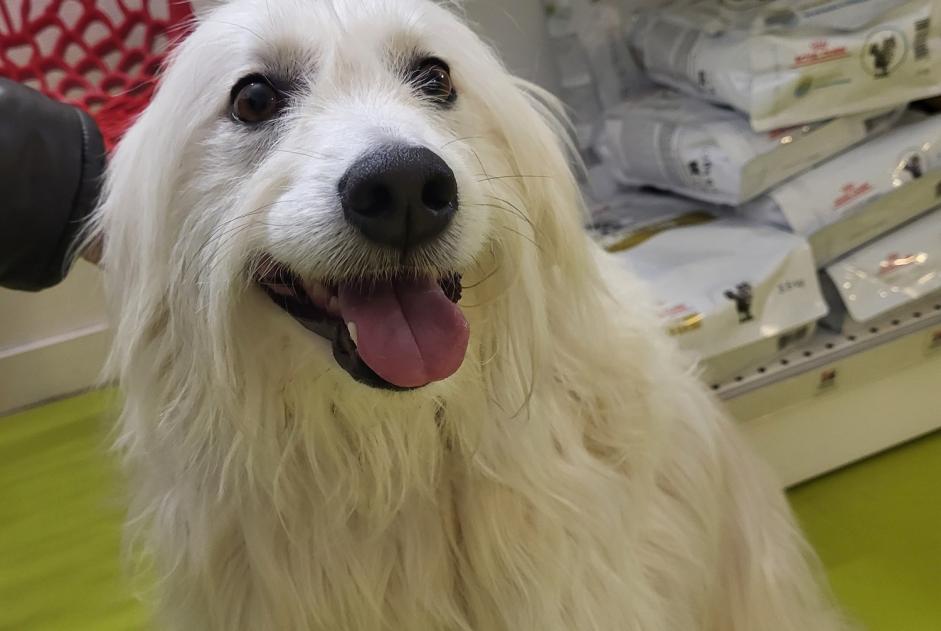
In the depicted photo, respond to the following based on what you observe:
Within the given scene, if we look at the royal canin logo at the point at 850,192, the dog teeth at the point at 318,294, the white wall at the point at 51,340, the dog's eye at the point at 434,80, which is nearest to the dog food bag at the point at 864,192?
the royal canin logo at the point at 850,192

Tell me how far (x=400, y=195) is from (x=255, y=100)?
172 millimetres

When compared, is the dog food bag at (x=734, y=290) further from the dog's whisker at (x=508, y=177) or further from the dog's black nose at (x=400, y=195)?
the dog's black nose at (x=400, y=195)

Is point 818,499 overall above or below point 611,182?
below

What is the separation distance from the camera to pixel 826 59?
44.4 inches

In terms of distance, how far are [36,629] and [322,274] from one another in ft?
3.17

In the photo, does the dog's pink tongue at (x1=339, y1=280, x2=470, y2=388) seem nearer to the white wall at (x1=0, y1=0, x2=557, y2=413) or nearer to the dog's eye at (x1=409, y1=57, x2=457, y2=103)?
the dog's eye at (x1=409, y1=57, x2=457, y2=103)

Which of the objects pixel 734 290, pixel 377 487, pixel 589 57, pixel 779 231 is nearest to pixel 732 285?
pixel 734 290

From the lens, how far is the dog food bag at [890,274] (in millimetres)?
1176

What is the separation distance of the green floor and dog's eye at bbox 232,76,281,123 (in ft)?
1.57

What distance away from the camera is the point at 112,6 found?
1.34m

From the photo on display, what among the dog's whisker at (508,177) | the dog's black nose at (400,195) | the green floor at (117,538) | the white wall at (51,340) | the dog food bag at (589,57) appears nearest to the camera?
the dog's black nose at (400,195)

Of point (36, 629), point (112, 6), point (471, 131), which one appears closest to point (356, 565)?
point (471, 131)

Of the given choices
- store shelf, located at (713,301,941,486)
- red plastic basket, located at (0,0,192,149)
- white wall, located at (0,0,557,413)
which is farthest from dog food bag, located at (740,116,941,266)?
white wall, located at (0,0,557,413)

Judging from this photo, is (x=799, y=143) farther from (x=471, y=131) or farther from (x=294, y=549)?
(x=294, y=549)
